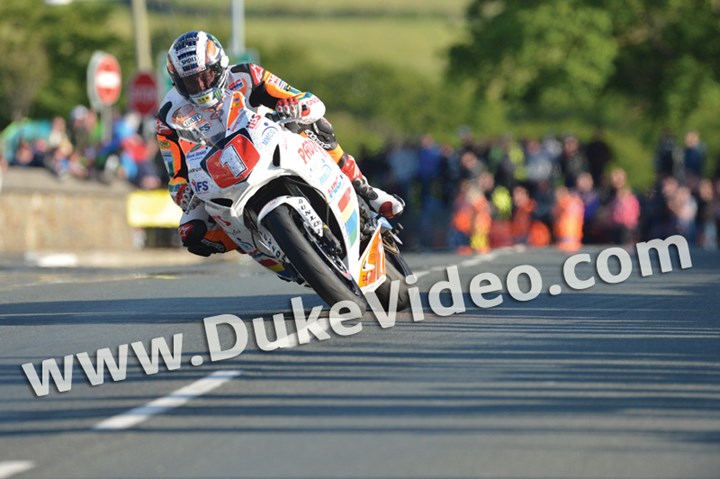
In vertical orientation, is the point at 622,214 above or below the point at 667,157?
below

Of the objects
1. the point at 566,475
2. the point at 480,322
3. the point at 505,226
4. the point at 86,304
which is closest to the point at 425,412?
the point at 566,475

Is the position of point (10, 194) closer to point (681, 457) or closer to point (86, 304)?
point (86, 304)

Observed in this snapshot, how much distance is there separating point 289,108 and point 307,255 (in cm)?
130

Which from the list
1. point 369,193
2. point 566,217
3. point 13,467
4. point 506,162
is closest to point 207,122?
point 369,193

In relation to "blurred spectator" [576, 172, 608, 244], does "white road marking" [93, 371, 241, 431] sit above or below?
below

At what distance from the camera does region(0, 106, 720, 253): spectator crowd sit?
25984 mm

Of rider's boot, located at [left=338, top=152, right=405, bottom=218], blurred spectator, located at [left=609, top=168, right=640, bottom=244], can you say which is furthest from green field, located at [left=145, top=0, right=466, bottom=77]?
rider's boot, located at [left=338, top=152, right=405, bottom=218]

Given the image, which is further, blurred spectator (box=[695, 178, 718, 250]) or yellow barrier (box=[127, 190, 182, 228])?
yellow barrier (box=[127, 190, 182, 228])

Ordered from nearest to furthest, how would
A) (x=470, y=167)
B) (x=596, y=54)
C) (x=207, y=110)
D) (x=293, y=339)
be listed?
(x=293, y=339) → (x=207, y=110) → (x=470, y=167) → (x=596, y=54)

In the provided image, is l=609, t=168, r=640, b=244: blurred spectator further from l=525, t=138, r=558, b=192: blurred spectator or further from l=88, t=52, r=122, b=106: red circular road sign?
l=88, t=52, r=122, b=106: red circular road sign

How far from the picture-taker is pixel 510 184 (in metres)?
28.6

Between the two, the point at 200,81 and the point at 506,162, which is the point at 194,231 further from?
the point at 506,162

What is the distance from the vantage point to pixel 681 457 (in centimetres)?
636

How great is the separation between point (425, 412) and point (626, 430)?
916mm
